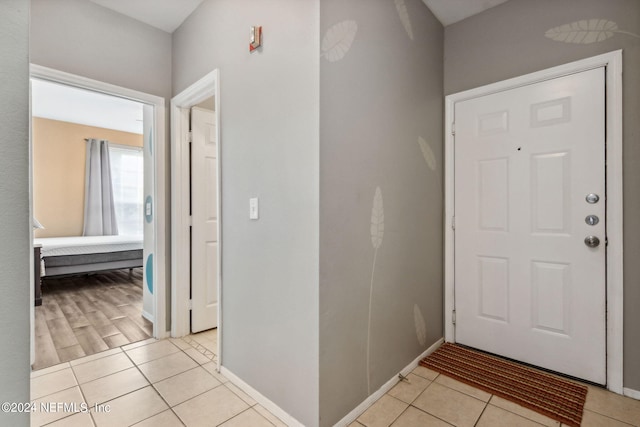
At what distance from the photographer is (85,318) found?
3.18 metres

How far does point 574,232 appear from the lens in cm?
200

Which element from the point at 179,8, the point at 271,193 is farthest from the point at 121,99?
the point at 271,193

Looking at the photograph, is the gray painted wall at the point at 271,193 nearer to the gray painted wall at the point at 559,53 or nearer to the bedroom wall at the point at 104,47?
the bedroom wall at the point at 104,47

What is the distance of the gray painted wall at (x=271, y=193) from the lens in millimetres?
1527

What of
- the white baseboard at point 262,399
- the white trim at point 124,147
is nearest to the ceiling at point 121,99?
the white trim at point 124,147

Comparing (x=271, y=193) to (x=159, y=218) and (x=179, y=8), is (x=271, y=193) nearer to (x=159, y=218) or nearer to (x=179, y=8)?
(x=159, y=218)

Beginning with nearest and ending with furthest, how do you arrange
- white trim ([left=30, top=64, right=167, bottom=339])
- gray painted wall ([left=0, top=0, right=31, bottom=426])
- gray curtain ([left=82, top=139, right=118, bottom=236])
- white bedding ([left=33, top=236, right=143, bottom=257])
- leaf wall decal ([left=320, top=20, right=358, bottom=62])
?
1. gray painted wall ([left=0, top=0, right=31, bottom=426])
2. leaf wall decal ([left=320, top=20, right=358, bottom=62])
3. white trim ([left=30, top=64, right=167, bottom=339])
4. white bedding ([left=33, top=236, right=143, bottom=257])
5. gray curtain ([left=82, top=139, right=118, bottom=236])

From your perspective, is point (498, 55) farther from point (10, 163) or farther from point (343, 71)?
point (10, 163)

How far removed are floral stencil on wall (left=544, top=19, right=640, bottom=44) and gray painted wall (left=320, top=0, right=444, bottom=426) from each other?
77cm

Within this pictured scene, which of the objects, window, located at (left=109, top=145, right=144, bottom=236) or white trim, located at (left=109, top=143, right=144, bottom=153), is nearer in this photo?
white trim, located at (left=109, top=143, right=144, bottom=153)

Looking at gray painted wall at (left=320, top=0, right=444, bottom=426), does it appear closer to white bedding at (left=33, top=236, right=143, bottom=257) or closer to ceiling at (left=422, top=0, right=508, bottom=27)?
ceiling at (left=422, top=0, right=508, bottom=27)

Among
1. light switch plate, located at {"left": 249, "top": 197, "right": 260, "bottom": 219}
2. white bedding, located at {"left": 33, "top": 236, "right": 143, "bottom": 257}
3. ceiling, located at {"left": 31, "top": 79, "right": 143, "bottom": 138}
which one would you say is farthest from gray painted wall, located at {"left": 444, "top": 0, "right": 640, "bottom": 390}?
white bedding, located at {"left": 33, "top": 236, "right": 143, "bottom": 257}

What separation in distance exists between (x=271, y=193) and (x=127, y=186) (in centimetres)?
586

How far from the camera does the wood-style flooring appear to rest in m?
2.50
